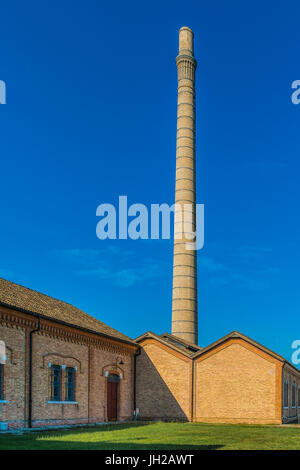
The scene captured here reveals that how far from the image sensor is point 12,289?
27.3m

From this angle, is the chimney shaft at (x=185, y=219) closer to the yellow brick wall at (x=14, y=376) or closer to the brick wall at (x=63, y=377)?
the brick wall at (x=63, y=377)

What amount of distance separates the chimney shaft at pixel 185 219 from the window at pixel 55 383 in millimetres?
23016

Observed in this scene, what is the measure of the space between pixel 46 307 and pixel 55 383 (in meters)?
3.69

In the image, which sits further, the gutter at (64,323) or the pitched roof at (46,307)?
the pitched roof at (46,307)

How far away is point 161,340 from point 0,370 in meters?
15.5

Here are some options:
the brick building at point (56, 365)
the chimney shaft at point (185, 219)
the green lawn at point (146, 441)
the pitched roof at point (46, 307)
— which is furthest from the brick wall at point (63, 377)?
the chimney shaft at point (185, 219)

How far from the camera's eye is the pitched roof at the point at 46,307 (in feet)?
80.9

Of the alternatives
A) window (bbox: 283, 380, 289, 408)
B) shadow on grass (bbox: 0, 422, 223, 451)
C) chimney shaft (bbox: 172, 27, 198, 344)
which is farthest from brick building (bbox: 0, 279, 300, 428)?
chimney shaft (bbox: 172, 27, 198, 344)

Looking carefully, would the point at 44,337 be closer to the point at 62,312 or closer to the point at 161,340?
the point at 62,312

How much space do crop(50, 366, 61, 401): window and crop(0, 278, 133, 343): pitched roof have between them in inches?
89.7

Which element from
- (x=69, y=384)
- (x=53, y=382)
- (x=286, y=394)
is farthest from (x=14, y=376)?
(x=286, y=394)

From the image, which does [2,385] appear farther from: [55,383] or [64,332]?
[64,332]

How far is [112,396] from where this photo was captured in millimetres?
32969
